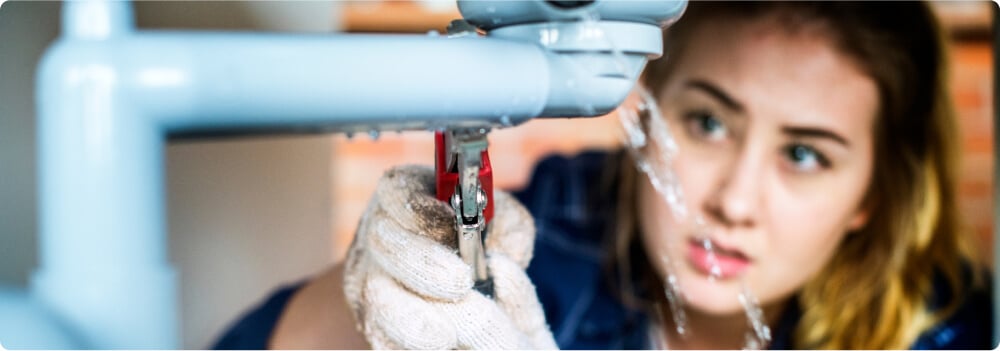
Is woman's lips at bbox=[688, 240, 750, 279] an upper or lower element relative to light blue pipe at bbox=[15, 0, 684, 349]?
lower

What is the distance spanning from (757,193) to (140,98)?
0.58 metres

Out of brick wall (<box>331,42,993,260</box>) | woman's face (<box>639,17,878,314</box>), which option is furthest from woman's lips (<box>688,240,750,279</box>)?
brick wall (<box>331,42,993,260</box>)

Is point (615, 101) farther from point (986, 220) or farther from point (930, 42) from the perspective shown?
point (986, 220)

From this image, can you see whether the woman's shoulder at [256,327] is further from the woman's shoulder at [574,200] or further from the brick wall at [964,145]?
the brick wall at [964,145]

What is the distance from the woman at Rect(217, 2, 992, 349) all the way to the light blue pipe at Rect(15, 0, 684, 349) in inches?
12.5

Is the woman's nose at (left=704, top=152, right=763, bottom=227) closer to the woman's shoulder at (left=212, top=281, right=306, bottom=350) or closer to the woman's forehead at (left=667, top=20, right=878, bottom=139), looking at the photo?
the woman's forehead at (left=667, top=20, right=878, bottom=139)

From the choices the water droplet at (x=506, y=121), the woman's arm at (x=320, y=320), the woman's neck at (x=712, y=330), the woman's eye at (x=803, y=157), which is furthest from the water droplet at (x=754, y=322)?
the water droplet at (x=506, y=121)

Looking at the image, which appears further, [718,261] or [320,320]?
[718,261]

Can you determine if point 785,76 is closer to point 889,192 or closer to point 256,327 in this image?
point 889,192

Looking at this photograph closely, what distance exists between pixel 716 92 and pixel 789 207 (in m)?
0.12

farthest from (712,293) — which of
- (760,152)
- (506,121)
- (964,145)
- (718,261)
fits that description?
(964,145)

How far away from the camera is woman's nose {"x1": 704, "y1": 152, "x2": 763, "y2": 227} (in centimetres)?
69

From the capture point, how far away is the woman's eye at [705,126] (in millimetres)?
736

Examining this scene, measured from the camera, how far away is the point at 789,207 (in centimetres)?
73
